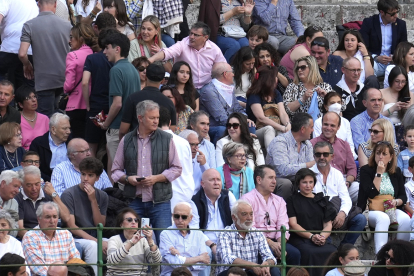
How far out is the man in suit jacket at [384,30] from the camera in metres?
15.5

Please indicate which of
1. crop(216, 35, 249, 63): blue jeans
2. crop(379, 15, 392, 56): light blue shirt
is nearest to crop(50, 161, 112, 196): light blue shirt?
crop(216, 35, 249, 63): blue jeans

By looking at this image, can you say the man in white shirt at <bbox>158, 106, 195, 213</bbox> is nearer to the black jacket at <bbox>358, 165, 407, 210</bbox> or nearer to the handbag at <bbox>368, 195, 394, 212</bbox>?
the black jacket at <bbox>358, 165, 407, 210</bbox>

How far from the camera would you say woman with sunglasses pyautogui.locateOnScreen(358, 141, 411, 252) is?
1163 centimetres

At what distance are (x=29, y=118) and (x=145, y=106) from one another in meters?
2.06

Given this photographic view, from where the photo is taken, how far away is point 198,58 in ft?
44.7

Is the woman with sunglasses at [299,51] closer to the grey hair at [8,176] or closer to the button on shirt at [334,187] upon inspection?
the button on shirt at [334,187]

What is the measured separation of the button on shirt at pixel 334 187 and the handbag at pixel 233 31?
3.82 m

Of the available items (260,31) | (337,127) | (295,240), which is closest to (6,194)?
(295,240)

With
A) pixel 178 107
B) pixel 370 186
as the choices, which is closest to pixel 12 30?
pixel 178 107

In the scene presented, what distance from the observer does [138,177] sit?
10.5 m

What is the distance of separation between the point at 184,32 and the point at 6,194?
216 inches

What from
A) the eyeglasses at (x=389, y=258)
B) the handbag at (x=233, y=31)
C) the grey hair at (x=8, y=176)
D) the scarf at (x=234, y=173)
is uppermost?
the handbag at (x=233, y=31)

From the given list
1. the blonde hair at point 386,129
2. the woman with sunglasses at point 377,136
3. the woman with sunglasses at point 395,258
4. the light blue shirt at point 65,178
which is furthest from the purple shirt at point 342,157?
the light blue shirt at point 65,178

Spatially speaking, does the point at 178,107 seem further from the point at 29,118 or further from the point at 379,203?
the point at 379,203
